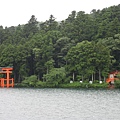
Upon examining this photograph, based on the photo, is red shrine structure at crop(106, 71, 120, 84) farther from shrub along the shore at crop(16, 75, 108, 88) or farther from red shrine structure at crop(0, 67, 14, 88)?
red shrine structure at crop(0, 67, 14, 88)

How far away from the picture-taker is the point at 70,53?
66.8 metres

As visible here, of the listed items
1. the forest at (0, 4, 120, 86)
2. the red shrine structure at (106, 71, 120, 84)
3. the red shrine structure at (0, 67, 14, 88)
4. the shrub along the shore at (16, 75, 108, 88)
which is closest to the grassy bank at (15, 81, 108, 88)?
the shrub along the shore at (16, 75, 108, 88)

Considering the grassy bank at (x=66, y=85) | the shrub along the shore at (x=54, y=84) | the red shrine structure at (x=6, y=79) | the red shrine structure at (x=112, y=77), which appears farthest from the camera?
the red shrine structure at (x=6, y=79)

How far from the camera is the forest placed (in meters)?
64.4

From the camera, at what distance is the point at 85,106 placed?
33.3 metres

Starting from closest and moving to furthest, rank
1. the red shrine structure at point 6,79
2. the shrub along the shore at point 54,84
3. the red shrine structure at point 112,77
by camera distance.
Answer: the shrub along the shore at point 54,84 → the red shrine structure at point 112,77 → the red shrine structure at point 6,79

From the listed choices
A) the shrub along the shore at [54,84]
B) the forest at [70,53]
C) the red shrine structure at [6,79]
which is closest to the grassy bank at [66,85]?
the shrub along the shore at [54,84]

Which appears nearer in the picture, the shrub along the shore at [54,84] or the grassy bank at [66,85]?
the grassy bank at [66,85]

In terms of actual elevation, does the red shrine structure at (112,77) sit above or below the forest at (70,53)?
below

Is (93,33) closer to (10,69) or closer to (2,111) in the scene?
(10,69)

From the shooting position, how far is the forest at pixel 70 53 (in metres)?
64.4

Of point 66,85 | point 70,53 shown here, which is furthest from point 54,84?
point 70,53

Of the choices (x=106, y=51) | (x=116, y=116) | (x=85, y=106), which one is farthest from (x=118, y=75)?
(x=116, y=116)

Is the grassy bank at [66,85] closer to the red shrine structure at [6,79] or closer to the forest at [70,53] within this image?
the forest at [70,53]
